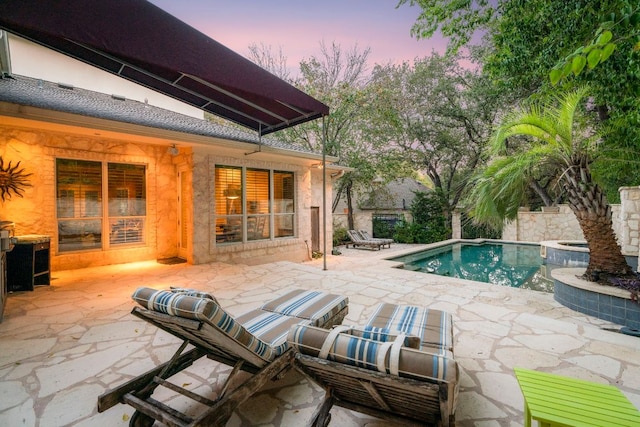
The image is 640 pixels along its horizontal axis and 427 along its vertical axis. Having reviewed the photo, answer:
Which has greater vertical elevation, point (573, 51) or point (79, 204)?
point (573, 51)

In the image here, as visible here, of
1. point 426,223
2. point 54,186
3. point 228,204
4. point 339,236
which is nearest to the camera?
point 54,186

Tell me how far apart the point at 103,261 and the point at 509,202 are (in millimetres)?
9053

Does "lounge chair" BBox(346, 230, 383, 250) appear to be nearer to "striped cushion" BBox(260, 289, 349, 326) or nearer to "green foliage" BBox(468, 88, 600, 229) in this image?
"green foliage" BBox(468, 88, 600, 229)

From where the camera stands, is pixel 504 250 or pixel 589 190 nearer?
pixel 589 190

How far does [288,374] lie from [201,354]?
0.80 meters

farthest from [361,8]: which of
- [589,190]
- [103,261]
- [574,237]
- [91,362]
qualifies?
[574,237]

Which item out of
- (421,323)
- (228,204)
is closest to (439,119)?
(228,204)

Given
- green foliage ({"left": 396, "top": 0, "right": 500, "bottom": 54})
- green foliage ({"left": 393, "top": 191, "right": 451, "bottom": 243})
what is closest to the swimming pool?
green foliage ({"left": 393, "top": 191, "right": 451, "bottom": 243})

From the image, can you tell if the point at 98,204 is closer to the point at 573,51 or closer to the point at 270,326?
the point at 270,326

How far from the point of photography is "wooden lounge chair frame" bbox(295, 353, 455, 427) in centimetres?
137

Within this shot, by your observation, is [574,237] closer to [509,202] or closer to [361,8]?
[509,202]

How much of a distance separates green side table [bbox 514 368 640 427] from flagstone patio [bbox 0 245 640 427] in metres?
0.56

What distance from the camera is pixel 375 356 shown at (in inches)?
58.6

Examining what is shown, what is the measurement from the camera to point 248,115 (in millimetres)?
6523
